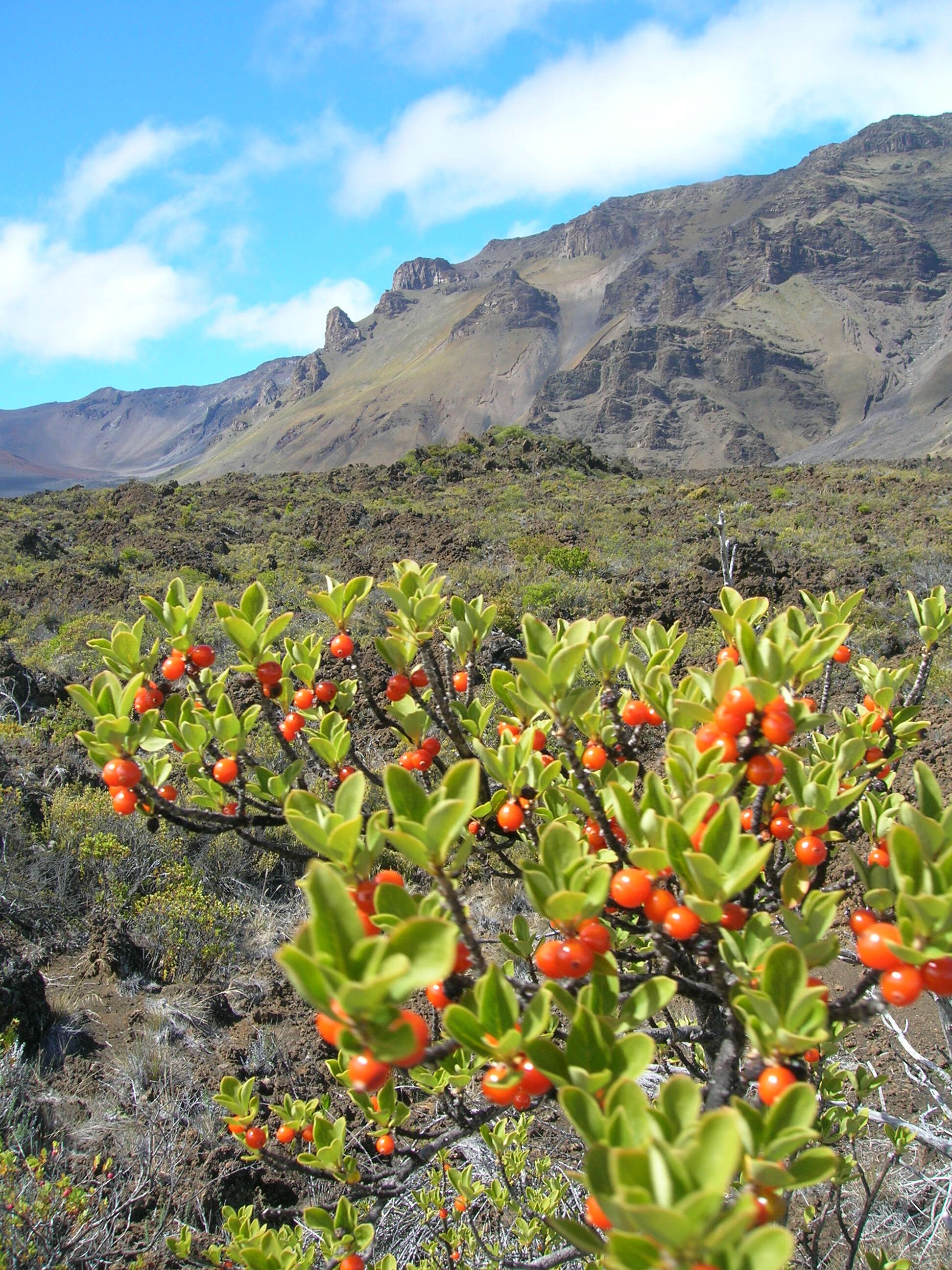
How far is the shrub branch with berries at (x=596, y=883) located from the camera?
71cm

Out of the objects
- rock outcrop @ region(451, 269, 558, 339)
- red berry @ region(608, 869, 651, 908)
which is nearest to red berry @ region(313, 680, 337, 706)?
red berry @ region(608, 869, 651, 908)

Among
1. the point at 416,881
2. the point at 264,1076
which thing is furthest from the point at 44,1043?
the point at 416,881

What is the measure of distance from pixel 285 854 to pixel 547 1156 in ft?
7.50

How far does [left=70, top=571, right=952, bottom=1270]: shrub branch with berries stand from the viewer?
71 centimetres

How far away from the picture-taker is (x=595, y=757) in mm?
1431

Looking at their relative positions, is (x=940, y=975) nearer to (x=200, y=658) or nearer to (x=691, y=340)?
(x=200, y=658)

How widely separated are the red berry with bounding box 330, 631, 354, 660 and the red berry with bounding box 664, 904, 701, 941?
95 cm

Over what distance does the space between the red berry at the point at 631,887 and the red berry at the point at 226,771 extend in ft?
2.84

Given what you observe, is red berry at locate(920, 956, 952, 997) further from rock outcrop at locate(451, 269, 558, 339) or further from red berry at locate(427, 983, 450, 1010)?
rock outcrop at locate(451, 269, 558, 339)

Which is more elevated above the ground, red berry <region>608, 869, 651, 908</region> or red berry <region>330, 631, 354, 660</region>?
red berry <region>330, 631, 354, 660</region>

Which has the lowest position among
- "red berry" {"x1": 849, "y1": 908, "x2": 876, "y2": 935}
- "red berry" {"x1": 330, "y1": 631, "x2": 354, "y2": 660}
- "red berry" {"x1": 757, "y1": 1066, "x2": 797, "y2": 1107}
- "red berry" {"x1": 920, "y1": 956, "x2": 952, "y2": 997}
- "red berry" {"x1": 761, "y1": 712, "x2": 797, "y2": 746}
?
"red berry" {"x1": 757, "y1": 1066, "x2": 797, "y2": 1107}

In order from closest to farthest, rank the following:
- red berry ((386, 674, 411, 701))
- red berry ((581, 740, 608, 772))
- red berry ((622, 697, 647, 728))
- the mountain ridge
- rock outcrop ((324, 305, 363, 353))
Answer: red berry ((581, 740, 608, 772))
red berry ((622, 697, 647, 728))
red berry ((386, 674, 411, 701))
the mountain ridge
rock outcrop ((324, 305, 363, 353))

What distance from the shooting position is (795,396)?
8162 cm

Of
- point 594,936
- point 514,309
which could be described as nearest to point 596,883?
point 594,936
